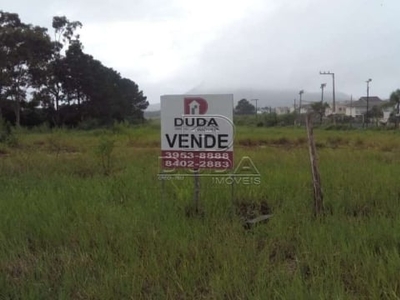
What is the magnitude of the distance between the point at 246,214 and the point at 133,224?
1.36 meters

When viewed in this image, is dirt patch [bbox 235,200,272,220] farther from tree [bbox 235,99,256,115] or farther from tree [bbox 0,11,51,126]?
tree [bbox 235,99,256,115]

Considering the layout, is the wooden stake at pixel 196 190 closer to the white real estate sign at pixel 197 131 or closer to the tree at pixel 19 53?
the white real estate sign at pixel 197 131

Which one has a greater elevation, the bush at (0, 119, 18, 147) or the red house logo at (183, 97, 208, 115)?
the red house logo at (183, 97, 208, 115)

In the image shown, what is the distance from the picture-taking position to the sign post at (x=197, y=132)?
443cm

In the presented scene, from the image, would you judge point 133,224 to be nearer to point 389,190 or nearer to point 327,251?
point 327,251

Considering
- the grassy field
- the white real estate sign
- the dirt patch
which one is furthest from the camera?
the dirt patch

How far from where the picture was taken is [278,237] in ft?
12.0

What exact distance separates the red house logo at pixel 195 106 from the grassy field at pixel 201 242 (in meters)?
1.09

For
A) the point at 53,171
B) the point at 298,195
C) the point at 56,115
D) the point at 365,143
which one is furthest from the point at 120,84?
the point at 298,195

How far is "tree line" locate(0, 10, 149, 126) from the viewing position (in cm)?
3394

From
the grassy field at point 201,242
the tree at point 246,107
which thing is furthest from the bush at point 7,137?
the tree at point 246,107

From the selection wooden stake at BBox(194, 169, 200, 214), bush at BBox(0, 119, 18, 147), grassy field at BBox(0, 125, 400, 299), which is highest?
bush at BBox(0, 119, 18, 147)

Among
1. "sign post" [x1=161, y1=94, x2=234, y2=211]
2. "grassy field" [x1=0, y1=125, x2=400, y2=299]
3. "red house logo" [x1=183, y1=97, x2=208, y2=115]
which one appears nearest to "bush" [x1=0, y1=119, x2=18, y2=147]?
"grassy field" [x1=0, y1=125, x2=400, y2=299]

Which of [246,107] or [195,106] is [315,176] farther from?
[246,107]
